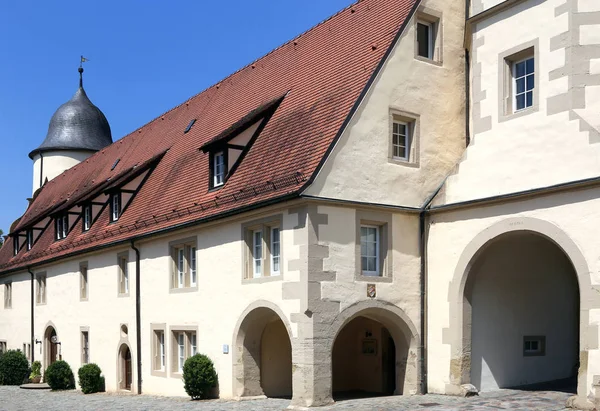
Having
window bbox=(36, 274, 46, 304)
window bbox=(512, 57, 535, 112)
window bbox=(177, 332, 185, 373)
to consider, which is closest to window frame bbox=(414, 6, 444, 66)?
window bbox=(512, 57, 535, 112)

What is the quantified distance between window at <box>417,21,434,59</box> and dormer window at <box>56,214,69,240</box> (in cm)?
1725

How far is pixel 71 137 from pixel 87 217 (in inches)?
636

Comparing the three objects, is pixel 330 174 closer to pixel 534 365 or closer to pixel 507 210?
pixel 507 210

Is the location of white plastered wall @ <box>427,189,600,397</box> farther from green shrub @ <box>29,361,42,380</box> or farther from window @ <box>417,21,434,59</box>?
green shrub @ <box>29,361,42,380</box>

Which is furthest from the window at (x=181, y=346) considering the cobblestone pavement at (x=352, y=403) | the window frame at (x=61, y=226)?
the window frame at (x=61, y=226)

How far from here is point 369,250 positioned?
16.1 m

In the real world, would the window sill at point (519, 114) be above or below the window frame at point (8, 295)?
above

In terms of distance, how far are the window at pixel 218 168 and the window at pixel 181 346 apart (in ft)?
12.2

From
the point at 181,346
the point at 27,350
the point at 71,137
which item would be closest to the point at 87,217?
the point at 27,350

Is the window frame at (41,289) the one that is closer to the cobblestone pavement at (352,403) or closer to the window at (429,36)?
the cobblestone pavement at (352,403)

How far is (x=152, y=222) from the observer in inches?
838

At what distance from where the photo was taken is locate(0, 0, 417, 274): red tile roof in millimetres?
16250

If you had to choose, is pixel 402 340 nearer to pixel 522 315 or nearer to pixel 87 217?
pixel 522 315

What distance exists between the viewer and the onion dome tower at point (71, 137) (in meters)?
42.3
